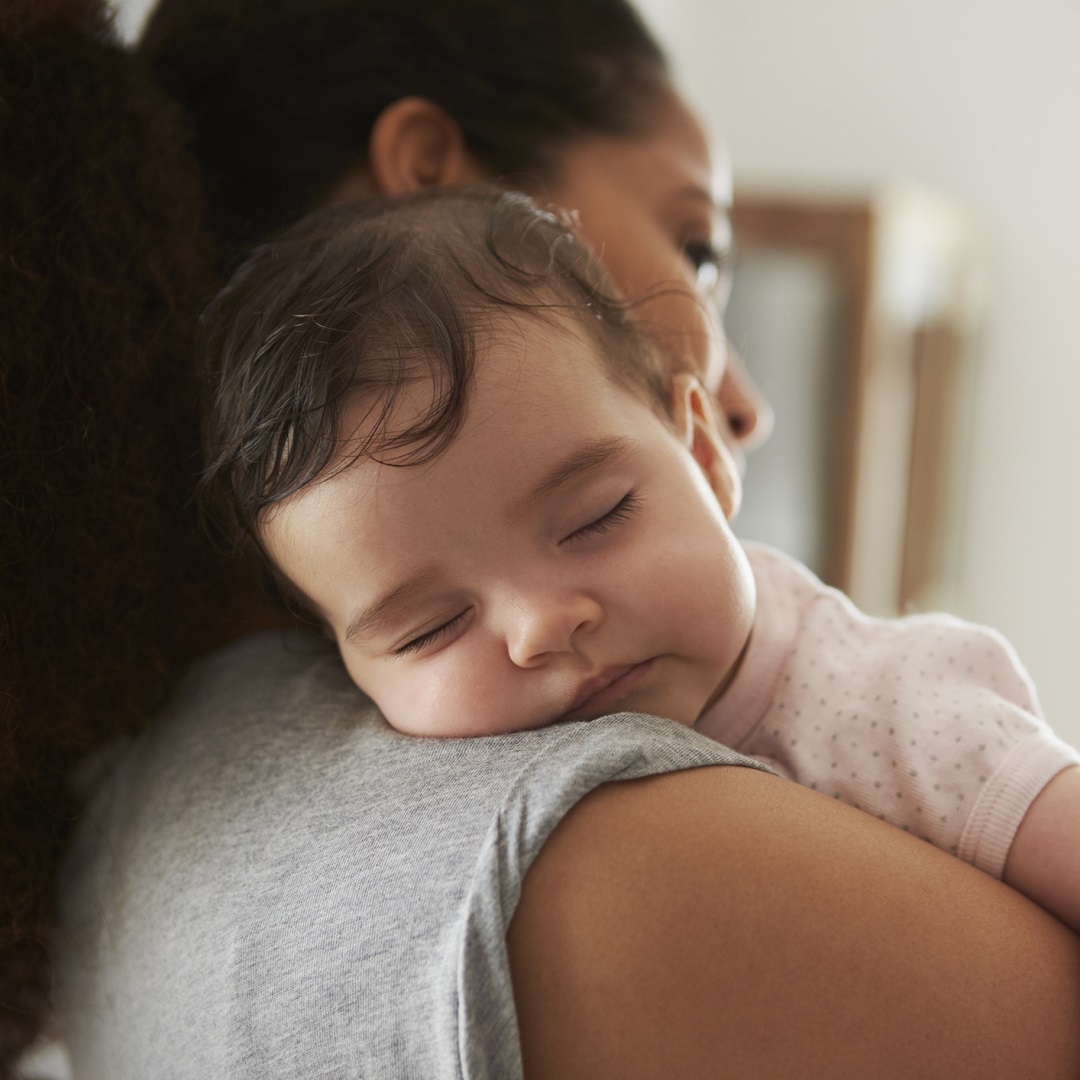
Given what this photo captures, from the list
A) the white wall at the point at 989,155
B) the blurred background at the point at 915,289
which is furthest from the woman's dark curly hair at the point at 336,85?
the white wall at the point at 989,155

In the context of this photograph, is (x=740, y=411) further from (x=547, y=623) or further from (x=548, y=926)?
(x=548, y=926)

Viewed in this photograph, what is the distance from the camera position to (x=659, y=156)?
1.09 m

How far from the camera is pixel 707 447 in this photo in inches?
36.0

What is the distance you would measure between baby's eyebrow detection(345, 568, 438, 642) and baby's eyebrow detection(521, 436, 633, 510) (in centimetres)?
9

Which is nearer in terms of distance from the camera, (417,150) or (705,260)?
(417,150)

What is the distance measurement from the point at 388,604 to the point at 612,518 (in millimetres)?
178

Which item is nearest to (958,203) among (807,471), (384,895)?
(807,471)

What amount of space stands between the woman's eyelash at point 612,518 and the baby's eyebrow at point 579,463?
32mm

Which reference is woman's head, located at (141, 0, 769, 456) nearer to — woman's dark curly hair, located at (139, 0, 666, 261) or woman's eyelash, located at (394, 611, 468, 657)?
woman's dark curly hair, located at (139, 0, 666, 261)

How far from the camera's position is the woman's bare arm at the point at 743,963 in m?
0.51

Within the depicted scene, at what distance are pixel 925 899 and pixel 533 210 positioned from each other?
605 millimetres

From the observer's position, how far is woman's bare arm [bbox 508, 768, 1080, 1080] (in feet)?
1.69

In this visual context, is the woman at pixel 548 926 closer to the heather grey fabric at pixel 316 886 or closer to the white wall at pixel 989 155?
the heather grey fabric at pixel 316 886

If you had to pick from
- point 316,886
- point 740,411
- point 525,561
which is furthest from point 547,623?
point 740,411
